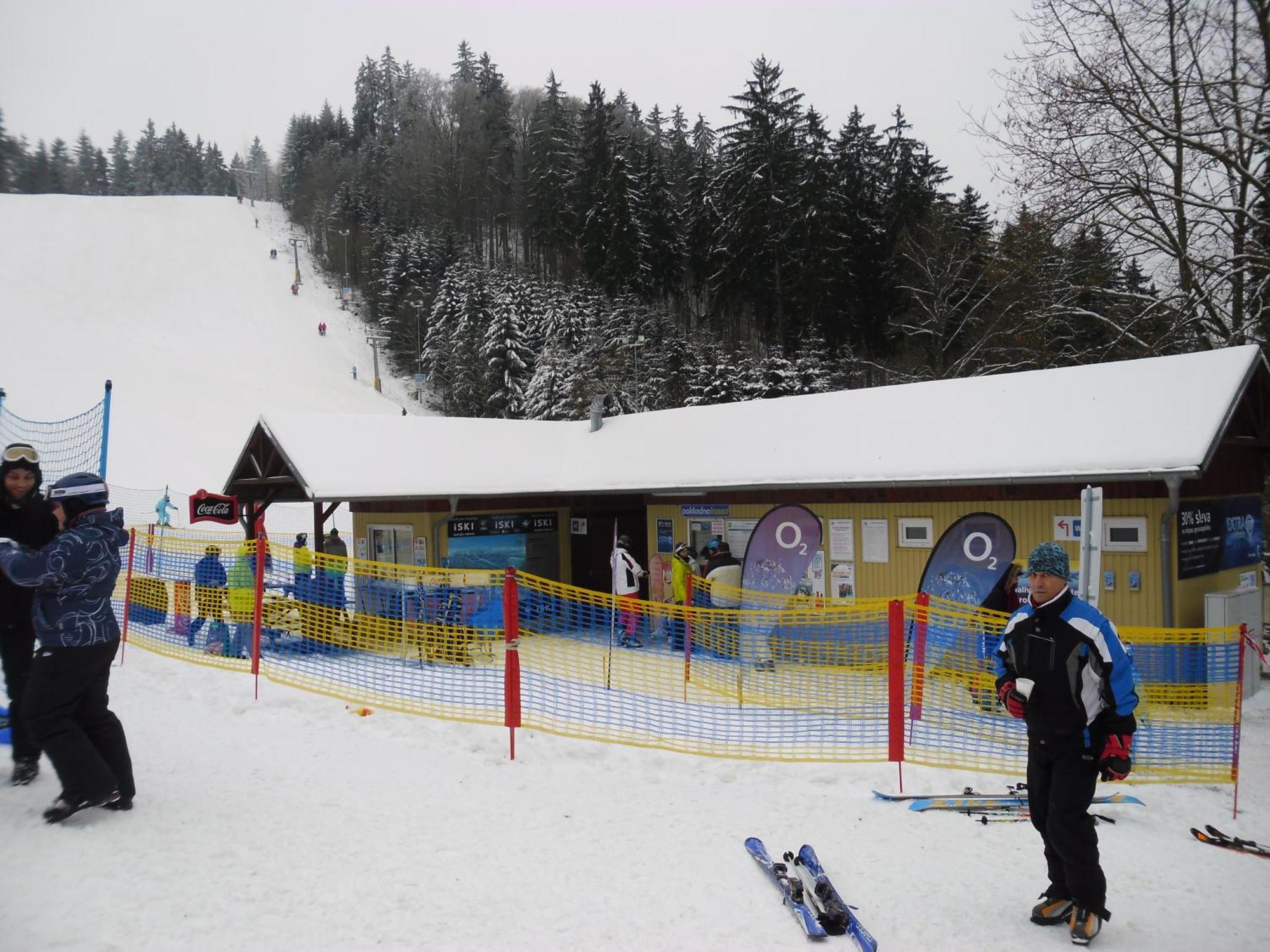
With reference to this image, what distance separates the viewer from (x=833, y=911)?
4316 mm

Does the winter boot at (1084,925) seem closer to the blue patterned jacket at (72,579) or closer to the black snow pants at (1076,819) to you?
the black snow pants at (1076,819)

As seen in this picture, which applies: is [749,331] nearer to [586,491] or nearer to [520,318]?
[520,318]

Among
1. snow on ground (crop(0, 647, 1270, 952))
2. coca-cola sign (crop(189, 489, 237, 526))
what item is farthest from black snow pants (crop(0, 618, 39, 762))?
coca-cola sign (crop(189, 489, 237, 526))

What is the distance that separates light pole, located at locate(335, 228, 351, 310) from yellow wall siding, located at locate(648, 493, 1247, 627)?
64413 millimetres

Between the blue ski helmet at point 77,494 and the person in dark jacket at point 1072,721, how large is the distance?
18.2 ft

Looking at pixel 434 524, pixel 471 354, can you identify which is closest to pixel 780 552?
pixel 434 524

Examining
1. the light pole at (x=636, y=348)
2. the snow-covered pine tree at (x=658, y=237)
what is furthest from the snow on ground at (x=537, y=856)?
the snow-covered pine tree at (x=658, y=237)

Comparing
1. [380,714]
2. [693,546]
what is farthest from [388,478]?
[380,714]

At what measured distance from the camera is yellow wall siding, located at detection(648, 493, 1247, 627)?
10414 millimetres

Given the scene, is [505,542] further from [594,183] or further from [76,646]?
[594,183]

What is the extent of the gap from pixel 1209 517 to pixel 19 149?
13.2 m

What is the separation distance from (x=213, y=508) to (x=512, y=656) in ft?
34.9

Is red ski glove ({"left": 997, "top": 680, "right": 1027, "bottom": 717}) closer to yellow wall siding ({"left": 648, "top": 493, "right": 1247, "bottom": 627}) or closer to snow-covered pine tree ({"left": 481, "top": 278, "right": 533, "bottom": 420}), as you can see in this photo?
yellow wall siding ({"left": 648, "top": 493, "right": 1247, "bottom": 627})

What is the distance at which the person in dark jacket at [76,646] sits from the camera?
493 centimetres
